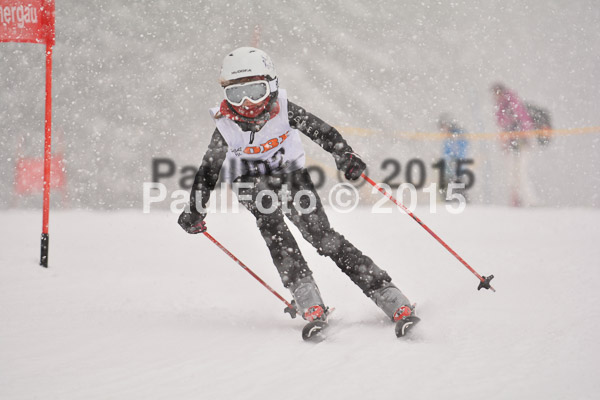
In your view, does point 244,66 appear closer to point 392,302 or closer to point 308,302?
point 308,302

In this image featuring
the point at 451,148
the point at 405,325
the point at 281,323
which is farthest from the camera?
the point at 451,148

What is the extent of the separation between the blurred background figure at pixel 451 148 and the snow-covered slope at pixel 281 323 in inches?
88.1

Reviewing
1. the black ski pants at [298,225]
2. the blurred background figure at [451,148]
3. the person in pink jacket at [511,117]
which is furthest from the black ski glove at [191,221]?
the person in pink jacket at [511,117]

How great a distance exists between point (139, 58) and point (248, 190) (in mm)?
5252

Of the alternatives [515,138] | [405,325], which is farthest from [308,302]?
[515,138]

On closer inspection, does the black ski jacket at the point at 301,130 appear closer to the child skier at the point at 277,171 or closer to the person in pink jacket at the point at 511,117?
the child skier at the point at 277,171

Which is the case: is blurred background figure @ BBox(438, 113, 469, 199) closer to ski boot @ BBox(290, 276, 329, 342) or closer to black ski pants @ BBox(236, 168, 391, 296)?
black ski pants @ BBox(236, 168, 391, 296)

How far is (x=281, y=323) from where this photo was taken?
118 inches

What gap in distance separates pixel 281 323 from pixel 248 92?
1.22 m

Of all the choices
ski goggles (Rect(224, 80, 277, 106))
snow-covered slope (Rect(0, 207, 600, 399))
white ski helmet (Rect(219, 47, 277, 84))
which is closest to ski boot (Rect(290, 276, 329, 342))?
snow-covered slope (Rect(0, 207, 600, 399))

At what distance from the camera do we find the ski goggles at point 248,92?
2.72 m

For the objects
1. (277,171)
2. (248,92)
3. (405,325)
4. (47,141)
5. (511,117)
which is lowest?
(405,325)

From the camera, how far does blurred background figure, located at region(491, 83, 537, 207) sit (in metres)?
7.70

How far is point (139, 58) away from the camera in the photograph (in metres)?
7.50
